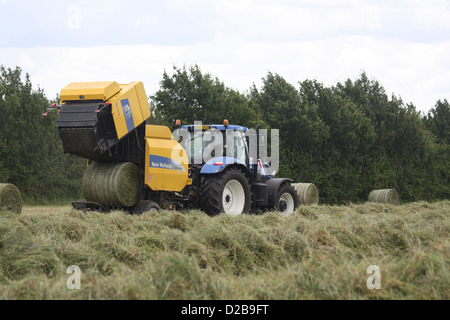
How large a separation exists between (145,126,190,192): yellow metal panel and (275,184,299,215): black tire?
2.92m

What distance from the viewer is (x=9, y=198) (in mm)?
10898

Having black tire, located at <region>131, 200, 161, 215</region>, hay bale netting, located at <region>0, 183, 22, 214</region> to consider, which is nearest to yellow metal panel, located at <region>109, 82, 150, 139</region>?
black tire, located at <region>131, 200, 161, 215</region>

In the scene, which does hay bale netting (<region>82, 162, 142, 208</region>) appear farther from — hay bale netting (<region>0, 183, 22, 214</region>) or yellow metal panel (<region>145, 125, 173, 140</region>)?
hay bale netting (<region>0, 183, 22, 214</region>)

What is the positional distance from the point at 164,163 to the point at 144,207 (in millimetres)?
949

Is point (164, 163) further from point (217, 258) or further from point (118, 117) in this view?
point (217, 258)

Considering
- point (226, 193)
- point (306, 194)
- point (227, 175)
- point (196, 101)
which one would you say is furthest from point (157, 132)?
point (196, 101)

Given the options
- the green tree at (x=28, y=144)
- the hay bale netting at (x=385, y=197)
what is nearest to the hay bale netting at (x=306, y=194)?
the hay bale netting at (x=385, y=197)

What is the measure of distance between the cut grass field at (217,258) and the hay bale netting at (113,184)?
2.99 feet

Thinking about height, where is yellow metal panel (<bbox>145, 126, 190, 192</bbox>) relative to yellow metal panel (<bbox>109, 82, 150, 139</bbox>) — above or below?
below

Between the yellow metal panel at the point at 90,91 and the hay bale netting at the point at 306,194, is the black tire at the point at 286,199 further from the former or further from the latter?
the yellow metal panel at the point at 90,91

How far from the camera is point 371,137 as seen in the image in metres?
24.8

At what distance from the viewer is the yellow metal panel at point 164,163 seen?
9469 mm

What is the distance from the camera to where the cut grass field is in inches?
163

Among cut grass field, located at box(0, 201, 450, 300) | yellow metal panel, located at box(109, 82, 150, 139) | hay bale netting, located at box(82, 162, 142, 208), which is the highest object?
yellow metal panel, located at box(109, 82, 150, 139)
